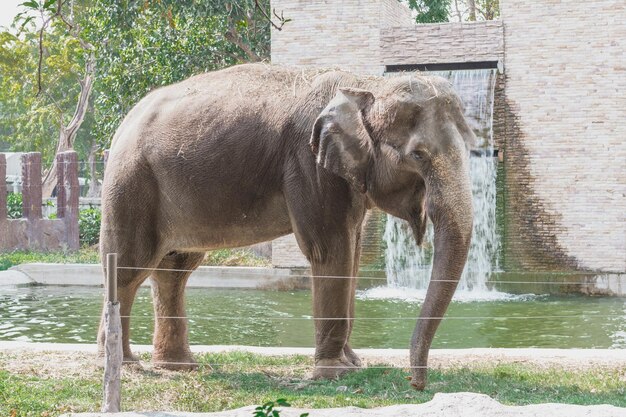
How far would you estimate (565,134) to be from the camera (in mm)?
17969

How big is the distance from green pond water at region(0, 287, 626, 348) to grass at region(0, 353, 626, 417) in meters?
1.16

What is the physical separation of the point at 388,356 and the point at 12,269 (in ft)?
35.6

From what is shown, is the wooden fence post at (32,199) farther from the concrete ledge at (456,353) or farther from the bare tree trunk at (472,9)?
the bare tree trunk at (472,9)

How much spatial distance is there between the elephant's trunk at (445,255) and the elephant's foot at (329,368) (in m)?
0.99

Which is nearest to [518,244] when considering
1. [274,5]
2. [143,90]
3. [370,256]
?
[370,256]

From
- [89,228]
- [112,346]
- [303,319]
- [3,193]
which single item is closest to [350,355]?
[112,346]

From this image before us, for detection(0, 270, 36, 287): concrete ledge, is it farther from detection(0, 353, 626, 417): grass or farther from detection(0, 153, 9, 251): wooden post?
detection(0, 353, 626, 417): grass

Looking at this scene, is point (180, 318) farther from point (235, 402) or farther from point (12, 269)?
point (12, 269)

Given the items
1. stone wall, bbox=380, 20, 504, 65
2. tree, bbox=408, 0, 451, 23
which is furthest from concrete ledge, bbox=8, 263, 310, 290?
tree, bbox=408, 0, 451, 23

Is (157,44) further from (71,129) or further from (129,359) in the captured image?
(129,359)

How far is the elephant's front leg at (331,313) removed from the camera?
7145mm

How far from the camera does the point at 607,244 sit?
58.0 feet

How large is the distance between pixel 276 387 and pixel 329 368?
0.43 meters

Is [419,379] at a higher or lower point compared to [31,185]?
lower
